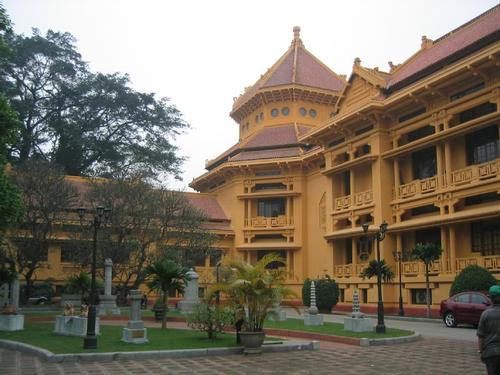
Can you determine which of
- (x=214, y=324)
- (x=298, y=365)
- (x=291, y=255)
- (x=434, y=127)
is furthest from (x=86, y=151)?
(x=298, y=365)

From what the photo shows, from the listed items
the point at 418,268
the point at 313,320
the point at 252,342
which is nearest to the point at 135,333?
the point at 252,342

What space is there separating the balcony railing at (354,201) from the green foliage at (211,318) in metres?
16.6

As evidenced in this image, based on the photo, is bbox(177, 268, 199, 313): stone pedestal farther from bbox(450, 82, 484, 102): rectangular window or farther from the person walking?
the person walking

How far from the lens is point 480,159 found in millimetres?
26656

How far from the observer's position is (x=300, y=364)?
41.1ft

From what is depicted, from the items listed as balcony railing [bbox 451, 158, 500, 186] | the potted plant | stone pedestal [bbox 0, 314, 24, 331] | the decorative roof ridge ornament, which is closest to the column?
balcony railing [bbox 451, 158, 500, 186]

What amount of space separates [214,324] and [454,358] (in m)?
6.78

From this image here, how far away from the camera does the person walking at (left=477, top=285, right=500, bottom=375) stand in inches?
268

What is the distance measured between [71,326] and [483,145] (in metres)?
19.8

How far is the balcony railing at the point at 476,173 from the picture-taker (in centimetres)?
2456

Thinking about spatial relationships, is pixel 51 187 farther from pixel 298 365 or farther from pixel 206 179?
pixel 298 365

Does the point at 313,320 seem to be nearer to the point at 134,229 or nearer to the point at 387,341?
the point at 387,341

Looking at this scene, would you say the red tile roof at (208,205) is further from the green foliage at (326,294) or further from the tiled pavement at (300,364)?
the tiled pavement at (300,364)

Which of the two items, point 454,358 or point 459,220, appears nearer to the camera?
point 454,358
